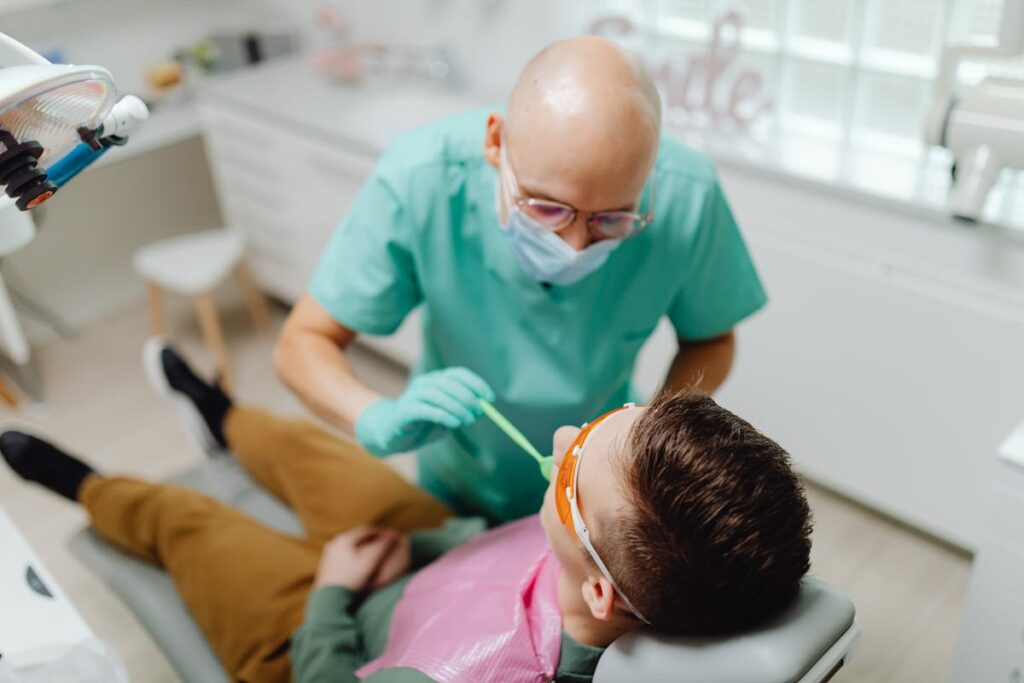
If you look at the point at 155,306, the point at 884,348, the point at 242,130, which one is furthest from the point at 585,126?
the point at 155,306

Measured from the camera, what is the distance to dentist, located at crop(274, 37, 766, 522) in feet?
4.28

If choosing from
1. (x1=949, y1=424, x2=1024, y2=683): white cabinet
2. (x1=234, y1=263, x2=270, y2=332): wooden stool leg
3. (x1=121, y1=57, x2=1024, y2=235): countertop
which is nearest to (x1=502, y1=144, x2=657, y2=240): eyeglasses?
(x1=949, y1=424, x2=1024, y2=683): white cabinet

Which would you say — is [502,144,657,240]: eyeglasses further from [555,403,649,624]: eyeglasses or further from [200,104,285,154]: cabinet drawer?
[200,104,285,154]: cabinet drawer

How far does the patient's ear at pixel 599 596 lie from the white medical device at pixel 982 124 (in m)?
1.18

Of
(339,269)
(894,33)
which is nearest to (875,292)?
(894,33)

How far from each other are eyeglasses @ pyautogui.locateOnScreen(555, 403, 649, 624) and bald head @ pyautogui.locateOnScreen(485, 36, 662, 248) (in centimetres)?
28

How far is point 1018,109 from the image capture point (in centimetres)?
169

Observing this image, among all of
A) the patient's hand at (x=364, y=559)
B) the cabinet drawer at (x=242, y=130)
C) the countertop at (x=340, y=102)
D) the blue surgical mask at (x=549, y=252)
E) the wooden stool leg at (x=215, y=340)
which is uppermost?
the blue surgical mask at (x=549, y=252)

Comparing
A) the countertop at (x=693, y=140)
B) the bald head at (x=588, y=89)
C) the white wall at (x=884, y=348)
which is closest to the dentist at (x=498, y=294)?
the bald head at (x=588, y=89)

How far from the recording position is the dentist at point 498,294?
131cm

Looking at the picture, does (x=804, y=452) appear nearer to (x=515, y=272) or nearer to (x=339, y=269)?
(x=515, y=272)

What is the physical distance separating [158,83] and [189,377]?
5.08 feet

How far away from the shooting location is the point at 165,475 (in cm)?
263

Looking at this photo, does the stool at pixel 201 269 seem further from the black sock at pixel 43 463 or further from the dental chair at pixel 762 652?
the dental chair at pixel 762 652
